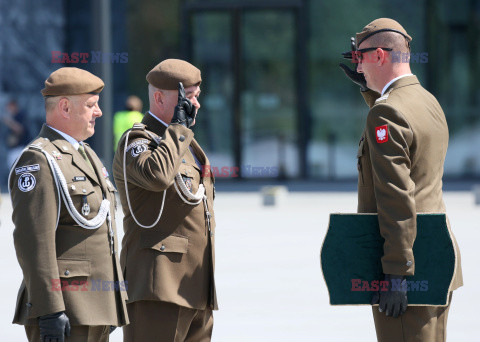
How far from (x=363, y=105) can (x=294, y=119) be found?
1.46 meters

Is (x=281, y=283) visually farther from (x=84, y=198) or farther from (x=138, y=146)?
(x=84, y=198)

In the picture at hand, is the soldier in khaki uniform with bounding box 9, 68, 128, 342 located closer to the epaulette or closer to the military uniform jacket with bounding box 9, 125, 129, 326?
the military uniform jacket with bounding box 9, 125, 129, 326

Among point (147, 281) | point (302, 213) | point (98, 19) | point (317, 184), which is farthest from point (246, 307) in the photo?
point (317, 184)

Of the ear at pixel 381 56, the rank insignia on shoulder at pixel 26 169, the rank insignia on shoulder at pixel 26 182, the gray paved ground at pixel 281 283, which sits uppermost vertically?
the ear at pixel 381 56

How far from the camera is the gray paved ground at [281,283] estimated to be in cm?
634

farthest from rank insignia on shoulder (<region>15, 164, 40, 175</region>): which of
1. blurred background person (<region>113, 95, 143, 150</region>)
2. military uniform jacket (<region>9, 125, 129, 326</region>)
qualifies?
blurred background person (<region>113, 95, 143, 150</region>)

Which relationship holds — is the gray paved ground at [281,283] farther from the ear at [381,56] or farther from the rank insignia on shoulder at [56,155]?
the rank insignia on shoulder at [56,155]

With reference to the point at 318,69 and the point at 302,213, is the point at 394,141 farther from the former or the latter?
the point at 318,69

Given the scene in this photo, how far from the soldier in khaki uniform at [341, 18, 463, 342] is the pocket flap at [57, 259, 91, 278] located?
1184 mm

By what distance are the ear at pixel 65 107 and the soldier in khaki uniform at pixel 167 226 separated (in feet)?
1.26

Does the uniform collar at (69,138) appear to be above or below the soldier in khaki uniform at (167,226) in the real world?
above

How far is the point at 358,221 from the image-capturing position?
A: 370 centimetres

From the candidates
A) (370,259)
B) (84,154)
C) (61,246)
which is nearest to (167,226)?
(84,154)

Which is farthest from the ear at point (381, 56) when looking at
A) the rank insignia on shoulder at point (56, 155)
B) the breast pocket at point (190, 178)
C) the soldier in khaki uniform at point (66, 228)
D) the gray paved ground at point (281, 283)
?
the gray paved ground at point (281, 283)
